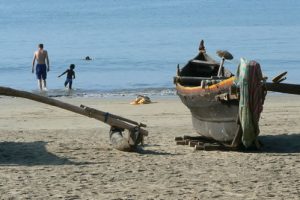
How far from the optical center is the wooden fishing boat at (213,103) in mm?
11281

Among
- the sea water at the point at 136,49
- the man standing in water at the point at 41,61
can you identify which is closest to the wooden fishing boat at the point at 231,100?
the sea water at the point at 136,49

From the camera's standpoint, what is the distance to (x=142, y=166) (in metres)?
10.2

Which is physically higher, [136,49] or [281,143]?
[136,49]

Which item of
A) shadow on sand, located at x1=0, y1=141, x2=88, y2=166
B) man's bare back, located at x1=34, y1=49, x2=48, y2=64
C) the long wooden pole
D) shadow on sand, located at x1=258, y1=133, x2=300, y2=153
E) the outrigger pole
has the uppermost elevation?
man's bare back, located at x1=34, y1=49, x2=48, y2=64

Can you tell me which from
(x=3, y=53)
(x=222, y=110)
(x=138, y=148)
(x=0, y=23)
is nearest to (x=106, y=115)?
(x=138, y=148)

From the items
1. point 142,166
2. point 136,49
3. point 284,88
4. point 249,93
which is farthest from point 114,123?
point 136,49

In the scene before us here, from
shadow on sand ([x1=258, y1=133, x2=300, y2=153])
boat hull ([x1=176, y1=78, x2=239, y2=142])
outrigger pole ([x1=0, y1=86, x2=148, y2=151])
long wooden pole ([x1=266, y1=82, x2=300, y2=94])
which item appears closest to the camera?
outrigger pole ([x1=0, y1=86, x2=148, y2=151])

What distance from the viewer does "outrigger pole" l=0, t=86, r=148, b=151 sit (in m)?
11.2

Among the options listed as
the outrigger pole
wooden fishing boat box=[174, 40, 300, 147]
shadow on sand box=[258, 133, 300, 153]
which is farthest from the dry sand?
wooden fishing boat box=[174, 40, 300, 147]

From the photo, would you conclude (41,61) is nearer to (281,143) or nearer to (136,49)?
(281,143)

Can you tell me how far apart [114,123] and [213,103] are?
151 centimetres

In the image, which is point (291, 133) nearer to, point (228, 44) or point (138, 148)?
point (138, 148)

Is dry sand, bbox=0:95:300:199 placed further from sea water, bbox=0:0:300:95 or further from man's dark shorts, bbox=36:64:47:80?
man's dark shorts, bbox=36:64:47:80

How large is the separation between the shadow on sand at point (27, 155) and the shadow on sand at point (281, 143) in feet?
10.3
